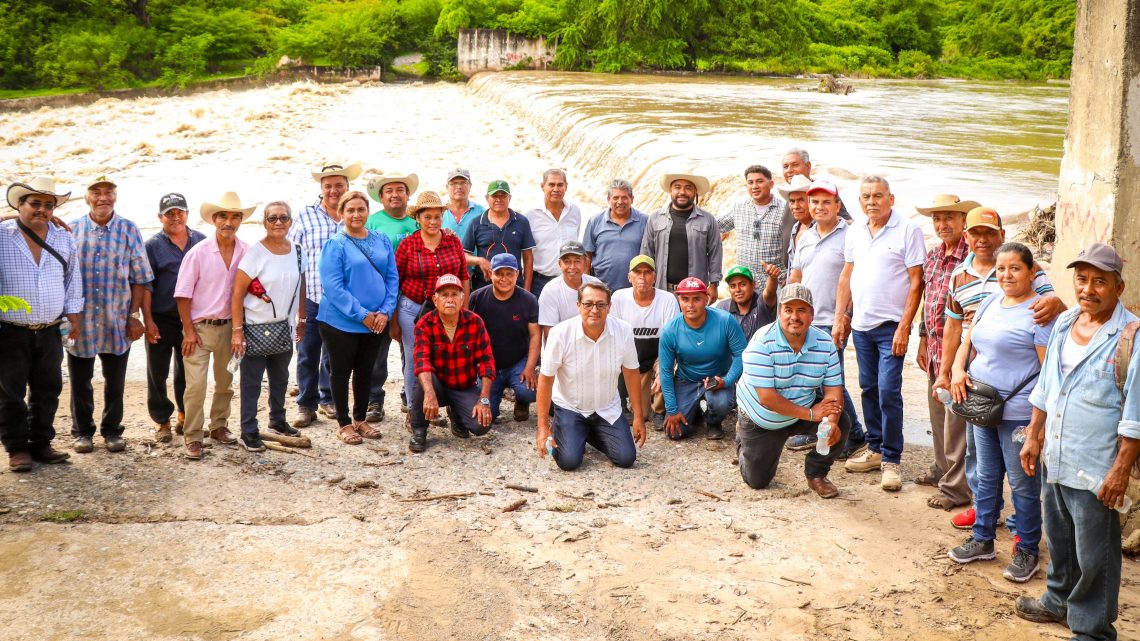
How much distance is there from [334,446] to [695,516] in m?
2.52

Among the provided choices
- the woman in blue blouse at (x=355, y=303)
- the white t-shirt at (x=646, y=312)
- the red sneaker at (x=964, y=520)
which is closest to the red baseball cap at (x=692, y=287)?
the white t-shirt at (x=646, y=312)

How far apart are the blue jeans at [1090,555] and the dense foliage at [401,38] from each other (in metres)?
36.3

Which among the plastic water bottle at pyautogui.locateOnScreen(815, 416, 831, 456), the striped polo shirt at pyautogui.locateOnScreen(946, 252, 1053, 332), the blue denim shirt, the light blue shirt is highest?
the striped polo shirt at pyautogui.locateOnScreen(946, 252, 1053, 332)

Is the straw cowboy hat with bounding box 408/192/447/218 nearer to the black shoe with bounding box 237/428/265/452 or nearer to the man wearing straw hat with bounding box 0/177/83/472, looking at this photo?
the black shoe with bounding box 237/428/265/452

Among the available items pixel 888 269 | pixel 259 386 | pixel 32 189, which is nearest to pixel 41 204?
pixel 32 189

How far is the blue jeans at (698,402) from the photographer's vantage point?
22.8 feet

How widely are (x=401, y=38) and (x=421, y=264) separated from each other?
128 ft

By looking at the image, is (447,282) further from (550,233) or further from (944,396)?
(944,396)

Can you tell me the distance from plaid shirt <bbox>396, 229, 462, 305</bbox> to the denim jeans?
0.97 metres

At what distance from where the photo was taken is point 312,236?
7.12 m

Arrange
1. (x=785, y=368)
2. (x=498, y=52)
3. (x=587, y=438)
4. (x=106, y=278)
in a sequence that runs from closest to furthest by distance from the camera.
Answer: (x=785, y=368)
(x=106, y=278)
(x=587, y=438)
(x=498, y=52)

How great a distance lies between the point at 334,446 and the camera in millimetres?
6629

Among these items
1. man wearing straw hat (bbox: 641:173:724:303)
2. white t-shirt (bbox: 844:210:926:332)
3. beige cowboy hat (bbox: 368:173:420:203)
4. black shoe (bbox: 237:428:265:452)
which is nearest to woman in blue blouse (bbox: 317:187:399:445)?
black shoe (bbox: 237:428:265:452)

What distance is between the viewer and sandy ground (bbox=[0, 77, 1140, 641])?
434cm
